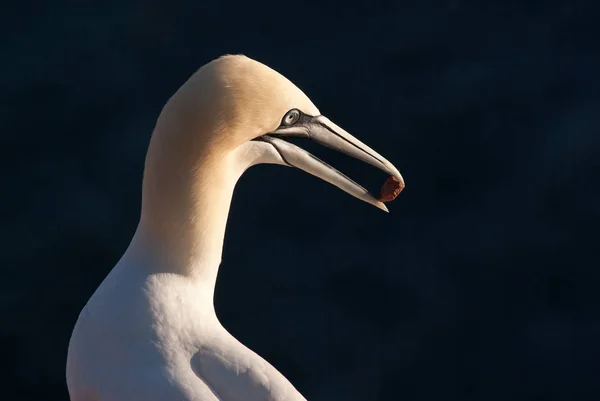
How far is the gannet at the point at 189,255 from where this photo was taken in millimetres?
5906

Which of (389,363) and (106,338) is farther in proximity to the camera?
(389,363)

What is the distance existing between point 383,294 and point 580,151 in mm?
1918

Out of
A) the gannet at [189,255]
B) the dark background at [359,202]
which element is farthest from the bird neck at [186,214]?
the dark background at [359,202]

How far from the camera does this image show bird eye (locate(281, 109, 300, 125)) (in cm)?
625

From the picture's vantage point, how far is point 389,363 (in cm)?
872

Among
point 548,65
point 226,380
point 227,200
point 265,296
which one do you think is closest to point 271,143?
point 227,200

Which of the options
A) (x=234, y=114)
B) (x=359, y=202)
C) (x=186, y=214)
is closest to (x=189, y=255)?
(x=186, y=214)

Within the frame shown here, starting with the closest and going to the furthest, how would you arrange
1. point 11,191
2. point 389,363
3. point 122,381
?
point 122,381
point 389,363
point 11,191

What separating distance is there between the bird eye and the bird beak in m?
0.03

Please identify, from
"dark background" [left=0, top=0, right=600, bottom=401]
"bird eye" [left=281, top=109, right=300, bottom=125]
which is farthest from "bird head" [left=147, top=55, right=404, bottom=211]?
"dark background" [left=0, top=0, right=600, bottom=401]

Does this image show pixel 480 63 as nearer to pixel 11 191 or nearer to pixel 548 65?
pixel 548 65

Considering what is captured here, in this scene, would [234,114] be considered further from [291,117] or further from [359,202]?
[359,202]

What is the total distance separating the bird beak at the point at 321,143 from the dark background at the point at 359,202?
86.9 inches

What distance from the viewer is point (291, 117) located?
6305mm
